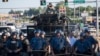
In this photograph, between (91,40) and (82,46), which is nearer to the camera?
(82,46)

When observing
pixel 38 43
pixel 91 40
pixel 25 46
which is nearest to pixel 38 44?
pixel 38 43

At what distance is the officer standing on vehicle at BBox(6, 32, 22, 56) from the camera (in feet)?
46.6

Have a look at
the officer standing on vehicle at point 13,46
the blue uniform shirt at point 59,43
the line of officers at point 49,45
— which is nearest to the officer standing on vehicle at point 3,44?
the line of officers at point 49,45

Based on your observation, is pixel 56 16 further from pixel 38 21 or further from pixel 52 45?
Result: pixel 52 45

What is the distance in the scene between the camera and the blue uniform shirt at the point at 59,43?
552 inches

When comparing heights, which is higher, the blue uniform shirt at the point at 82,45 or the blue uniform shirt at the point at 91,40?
the blue uniform shirt at the point at 91,40

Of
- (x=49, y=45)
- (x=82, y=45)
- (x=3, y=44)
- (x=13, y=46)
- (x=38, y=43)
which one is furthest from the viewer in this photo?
(x=3, y=44)

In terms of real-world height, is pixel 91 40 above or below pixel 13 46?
above

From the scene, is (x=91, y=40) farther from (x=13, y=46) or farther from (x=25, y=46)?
(x=13, y=46)

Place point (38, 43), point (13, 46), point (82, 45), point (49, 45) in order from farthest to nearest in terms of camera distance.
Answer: point (13, 46) < point (38, 43) < point (49, 45) < point (82, 45)

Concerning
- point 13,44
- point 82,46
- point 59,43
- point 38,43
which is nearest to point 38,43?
point 38,43

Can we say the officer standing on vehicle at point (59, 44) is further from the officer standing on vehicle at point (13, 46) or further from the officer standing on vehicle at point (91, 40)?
the officer standing on vehicle at point (13, 46)

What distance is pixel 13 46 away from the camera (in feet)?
47.0

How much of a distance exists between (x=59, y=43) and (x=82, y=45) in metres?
0.89
